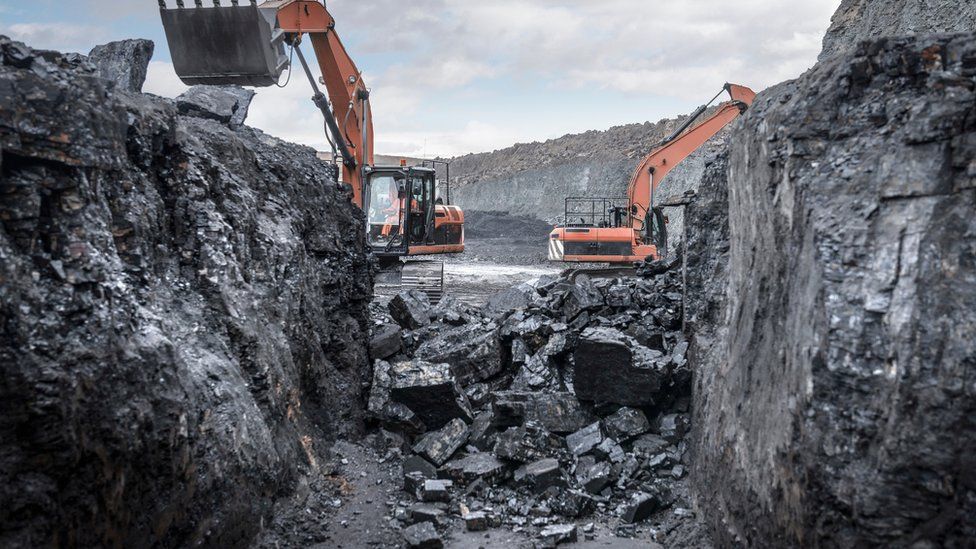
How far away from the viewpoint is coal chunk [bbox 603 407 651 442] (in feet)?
21.5

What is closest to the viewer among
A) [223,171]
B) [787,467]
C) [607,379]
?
[787,467]

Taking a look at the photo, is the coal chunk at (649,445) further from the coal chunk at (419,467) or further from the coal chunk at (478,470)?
the coal chunk at (419,467)

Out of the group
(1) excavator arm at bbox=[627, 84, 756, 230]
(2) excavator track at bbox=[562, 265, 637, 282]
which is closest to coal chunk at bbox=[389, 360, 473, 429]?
(1) excavator arm at bbox=[627, 84, 756, 230]

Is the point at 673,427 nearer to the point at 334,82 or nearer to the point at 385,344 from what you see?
the point at 385,344

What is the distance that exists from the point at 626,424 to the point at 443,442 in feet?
5.07

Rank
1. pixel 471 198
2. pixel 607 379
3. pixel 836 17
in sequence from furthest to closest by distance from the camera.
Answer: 1. pixel 471 198
2. pixel 836 17
3. pixel 607 379

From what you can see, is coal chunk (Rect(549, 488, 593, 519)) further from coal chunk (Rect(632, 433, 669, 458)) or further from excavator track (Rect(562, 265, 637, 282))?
excavator track (Rect(562, 265, 637, 282))

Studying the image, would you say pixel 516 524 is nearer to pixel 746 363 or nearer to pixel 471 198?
pixel 746 363

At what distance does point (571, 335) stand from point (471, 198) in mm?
39132

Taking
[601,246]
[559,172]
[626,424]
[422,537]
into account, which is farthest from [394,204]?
[559,172]

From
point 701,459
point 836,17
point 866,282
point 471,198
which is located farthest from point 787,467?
point 471,198

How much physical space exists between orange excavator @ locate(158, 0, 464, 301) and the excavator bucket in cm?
1

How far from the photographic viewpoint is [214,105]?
6285mm

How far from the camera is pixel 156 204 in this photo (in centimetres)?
413
